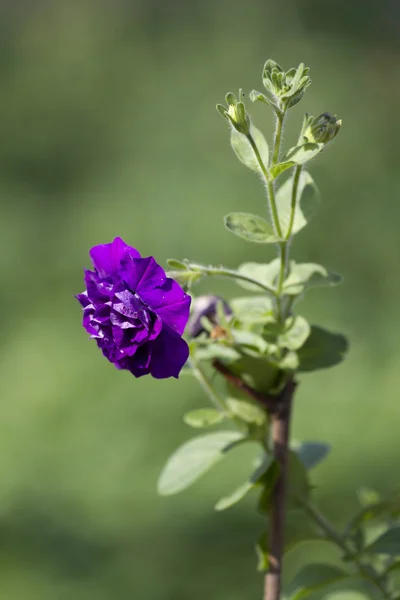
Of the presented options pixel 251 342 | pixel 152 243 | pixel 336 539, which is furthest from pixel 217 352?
pixel 152 243

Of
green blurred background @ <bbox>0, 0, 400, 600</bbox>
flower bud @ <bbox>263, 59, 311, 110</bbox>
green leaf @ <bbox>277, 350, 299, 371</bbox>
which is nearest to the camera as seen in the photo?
flower bud @ <bbox>263, 59, 311, 110</bbox>

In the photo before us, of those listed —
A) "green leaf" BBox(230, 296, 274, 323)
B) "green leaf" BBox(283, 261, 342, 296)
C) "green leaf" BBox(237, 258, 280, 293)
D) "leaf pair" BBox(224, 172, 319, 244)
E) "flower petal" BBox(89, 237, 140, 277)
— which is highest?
"leaf pair" BBox(224, 172, 319, 244)

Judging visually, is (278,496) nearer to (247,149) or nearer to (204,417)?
(204,417)

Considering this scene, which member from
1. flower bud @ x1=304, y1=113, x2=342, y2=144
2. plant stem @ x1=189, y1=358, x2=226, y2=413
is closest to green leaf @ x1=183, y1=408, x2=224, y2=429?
plant stem @ x1=189, y1=358, x2=226, y2=413

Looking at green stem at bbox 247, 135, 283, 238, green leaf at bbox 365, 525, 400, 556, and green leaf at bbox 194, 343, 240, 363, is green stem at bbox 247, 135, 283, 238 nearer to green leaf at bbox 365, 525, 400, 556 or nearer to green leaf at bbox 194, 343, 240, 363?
green leaf at bbox 194, 343, 240, 363

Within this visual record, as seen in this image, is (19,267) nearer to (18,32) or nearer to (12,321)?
(12,321)

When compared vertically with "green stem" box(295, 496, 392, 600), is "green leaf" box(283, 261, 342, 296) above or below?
above

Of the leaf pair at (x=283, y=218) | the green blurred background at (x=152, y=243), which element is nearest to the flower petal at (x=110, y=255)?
the leaf pair at (x=283, y=218)
